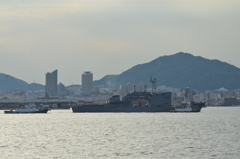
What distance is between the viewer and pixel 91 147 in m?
49.2

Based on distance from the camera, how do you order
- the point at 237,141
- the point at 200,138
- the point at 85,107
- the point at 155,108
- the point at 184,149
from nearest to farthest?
the point at 184,149, the point at 237,141, the point at 200,138, the point at 155,108, the point at 85,107

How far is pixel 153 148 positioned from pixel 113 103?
334 feet

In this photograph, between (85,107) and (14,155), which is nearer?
(14,155)

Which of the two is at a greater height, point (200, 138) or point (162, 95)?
point (162, 95)

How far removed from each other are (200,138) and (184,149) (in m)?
11.1

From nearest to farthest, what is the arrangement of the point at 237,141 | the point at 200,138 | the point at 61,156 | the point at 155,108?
the point at 61,156 < the point at 237,141 < the point at 200,138 < the point at 155,108

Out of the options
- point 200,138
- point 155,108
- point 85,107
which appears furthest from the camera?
point 85,107

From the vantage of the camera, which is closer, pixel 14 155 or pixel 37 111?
pixel 14 155

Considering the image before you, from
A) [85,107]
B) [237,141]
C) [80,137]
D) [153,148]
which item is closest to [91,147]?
[153,148]

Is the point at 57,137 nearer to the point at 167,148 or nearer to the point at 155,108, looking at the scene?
the point at 167,148

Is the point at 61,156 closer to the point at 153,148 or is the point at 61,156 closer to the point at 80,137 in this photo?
the point at 153,148

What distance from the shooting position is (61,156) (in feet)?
142

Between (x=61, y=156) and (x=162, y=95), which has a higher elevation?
(x=162, y=95)

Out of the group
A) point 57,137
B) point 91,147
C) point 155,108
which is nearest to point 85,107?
point 155,108
